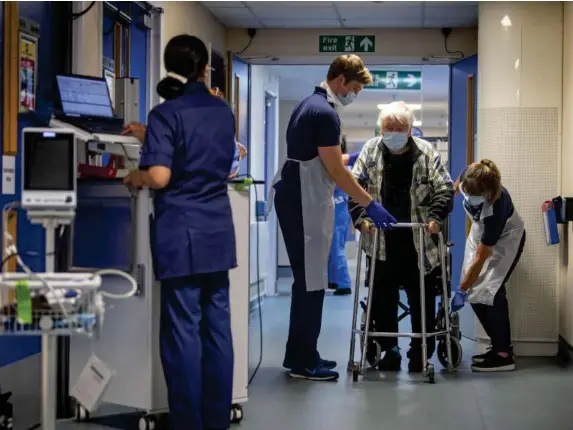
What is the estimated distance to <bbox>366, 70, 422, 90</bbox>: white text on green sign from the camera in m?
9.61

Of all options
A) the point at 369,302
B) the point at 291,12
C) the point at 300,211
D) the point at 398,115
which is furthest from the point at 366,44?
the point at 369,302

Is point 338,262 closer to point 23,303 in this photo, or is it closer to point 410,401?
point 410,401

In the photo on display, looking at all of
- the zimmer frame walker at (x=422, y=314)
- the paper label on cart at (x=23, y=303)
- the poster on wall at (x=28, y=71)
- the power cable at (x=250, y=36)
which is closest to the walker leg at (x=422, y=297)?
the zimmer frame walker at (x=422, y=314)

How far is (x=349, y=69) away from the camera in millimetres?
4422

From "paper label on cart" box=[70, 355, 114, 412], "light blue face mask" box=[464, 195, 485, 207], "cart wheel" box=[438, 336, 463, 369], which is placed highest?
"light blue face mask" box=[464, 195, 485, 207]

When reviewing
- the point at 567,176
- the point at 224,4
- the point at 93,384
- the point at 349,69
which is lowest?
the point at 93,384

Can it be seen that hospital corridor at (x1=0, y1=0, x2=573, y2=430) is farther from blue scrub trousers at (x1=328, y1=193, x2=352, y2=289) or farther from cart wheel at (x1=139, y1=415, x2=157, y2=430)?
blue scrub trousers at (x1=328, y1=193, x2=352, y2=289)

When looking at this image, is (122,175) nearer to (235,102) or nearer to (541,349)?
(541,349)

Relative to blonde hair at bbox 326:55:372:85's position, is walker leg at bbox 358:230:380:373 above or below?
below

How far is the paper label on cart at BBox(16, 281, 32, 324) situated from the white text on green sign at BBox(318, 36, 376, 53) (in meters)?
5.38

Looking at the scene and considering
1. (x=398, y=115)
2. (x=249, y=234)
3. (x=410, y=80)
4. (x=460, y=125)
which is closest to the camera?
(x=249, y=234)

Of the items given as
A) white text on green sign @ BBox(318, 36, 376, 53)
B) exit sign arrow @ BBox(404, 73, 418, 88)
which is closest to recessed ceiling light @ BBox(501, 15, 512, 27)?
white text on green sign @ BBox(318, 36, 376, 53)

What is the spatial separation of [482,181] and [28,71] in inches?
96.4

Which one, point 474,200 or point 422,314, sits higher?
point 474,200
